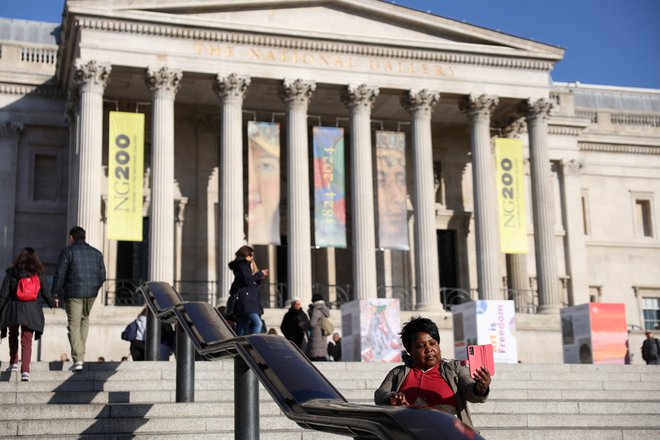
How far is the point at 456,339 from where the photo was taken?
23.2 meters

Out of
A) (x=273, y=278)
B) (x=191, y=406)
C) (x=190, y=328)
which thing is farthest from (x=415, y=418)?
(x=273, y=278)

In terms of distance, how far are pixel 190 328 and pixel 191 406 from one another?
148 centimetres

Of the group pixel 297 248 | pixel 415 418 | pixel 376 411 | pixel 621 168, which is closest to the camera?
pixel 415 418

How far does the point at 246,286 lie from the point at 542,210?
18.0 m

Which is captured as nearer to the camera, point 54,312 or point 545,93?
point 54,312

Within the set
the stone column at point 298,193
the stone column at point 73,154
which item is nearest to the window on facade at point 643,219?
the stone column at point 298,193

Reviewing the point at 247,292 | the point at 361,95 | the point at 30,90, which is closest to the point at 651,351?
the point at 361,95

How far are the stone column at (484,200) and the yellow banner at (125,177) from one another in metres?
10.9

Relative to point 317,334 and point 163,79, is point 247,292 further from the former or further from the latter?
point 163,79

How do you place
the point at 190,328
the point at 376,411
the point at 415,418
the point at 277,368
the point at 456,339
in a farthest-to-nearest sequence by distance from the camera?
the point at 456,339 → the point at 190,328 → the point at 277,368 → the point at 376,411 → the point at 415,418

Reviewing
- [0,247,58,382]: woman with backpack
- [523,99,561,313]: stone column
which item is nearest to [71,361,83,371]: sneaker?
[0,247,58,382]: woman with backpack

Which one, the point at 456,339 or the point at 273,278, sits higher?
the point at 273,278

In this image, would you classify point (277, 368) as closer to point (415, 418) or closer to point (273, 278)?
point (415, 418)

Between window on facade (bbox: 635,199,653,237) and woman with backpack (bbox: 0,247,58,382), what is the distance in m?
34.0
